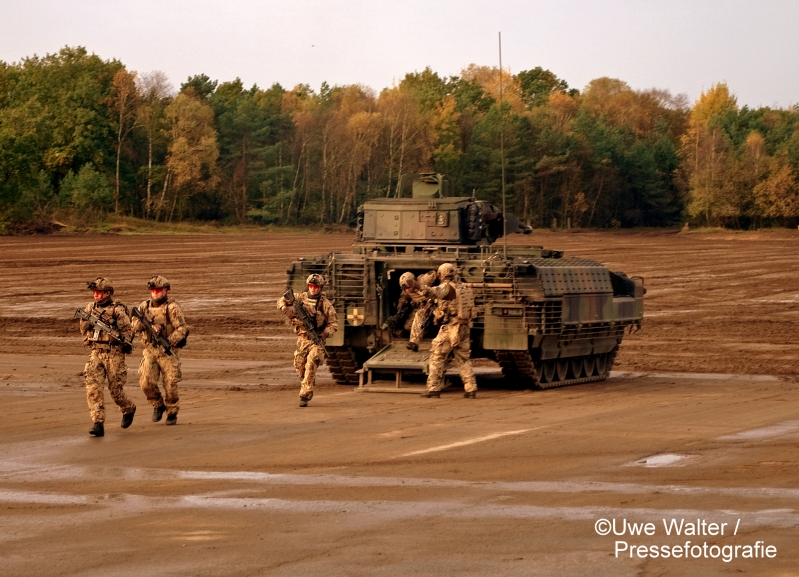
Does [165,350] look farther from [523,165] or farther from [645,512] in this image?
[523,165]

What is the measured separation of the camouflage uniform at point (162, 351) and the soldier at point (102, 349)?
1.42 ft

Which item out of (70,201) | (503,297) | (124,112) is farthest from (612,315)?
(124,112)

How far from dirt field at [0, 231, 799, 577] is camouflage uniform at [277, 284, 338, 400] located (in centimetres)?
43

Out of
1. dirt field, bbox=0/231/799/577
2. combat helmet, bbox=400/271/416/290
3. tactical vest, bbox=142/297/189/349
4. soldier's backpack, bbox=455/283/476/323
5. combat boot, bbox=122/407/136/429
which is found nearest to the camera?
dirt field, bbox=0/231/799/577

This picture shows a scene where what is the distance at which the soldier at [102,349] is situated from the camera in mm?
13445

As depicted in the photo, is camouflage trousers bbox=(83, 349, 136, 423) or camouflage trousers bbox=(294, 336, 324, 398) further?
camouflage trousers bbox=(294, 336, 324, 398)

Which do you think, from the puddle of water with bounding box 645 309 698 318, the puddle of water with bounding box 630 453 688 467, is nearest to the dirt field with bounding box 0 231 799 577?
the puddle of water with bounding box 630 453 688 467

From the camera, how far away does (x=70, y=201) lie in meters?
66.7

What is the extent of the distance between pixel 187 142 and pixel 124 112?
3907 mm

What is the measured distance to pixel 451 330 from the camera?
16781 mm

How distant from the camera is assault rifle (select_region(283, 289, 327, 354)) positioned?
15.8 metres

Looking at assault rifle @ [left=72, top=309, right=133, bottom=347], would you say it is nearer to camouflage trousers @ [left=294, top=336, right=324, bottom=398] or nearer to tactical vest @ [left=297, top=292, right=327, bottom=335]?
camouflage trousers @ [left=294, top=336, right=324, bottom=398]

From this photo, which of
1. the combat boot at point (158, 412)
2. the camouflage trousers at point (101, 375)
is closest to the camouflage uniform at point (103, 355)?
the camouflage trousers at point (101, 375)

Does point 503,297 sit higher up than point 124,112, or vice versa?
point 124,112
